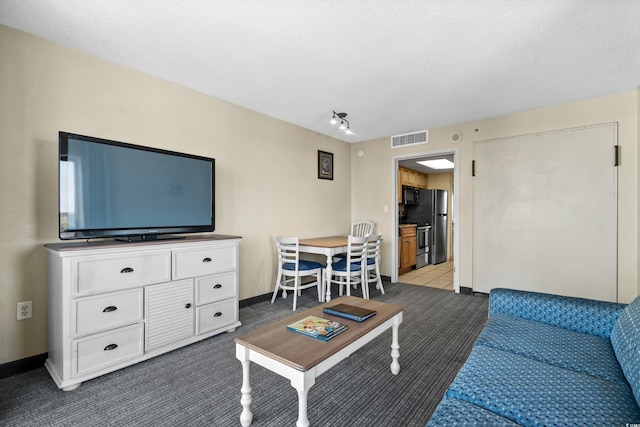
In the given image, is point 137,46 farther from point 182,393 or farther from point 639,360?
point 639,360

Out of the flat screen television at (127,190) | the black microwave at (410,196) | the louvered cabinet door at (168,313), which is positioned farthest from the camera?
the black microwave at (410,196)

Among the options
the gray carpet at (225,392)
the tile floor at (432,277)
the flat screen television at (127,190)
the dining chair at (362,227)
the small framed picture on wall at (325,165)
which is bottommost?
the tile floor at (432,277)

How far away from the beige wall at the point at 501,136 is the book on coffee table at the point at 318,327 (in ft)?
10.1

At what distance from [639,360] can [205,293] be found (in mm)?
2709

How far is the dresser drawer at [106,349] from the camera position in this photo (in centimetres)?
191

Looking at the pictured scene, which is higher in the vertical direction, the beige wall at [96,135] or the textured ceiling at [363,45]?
the textured ceiling at [363,45]

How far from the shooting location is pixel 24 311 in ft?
6.86

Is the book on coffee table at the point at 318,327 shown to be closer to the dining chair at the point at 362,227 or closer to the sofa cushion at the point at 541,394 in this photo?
the sofa cushion at the point at 541,394

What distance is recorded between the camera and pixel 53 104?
87.1 inches

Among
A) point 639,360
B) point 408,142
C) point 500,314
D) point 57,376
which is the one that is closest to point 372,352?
point 500,314

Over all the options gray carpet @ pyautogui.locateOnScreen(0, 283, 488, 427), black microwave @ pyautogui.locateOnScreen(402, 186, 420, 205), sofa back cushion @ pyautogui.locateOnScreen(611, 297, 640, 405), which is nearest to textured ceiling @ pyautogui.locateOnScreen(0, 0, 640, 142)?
sofa back cushion @ pyautogui.locateOnScreen(611, 297, 640, 405)

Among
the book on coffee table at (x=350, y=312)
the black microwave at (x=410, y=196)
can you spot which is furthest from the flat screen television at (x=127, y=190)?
the black microwave at (x=410, y=196)

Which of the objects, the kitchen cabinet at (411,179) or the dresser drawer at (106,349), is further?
the kitchen cabinet at (411,179)

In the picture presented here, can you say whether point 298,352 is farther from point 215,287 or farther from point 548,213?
point 548,213
